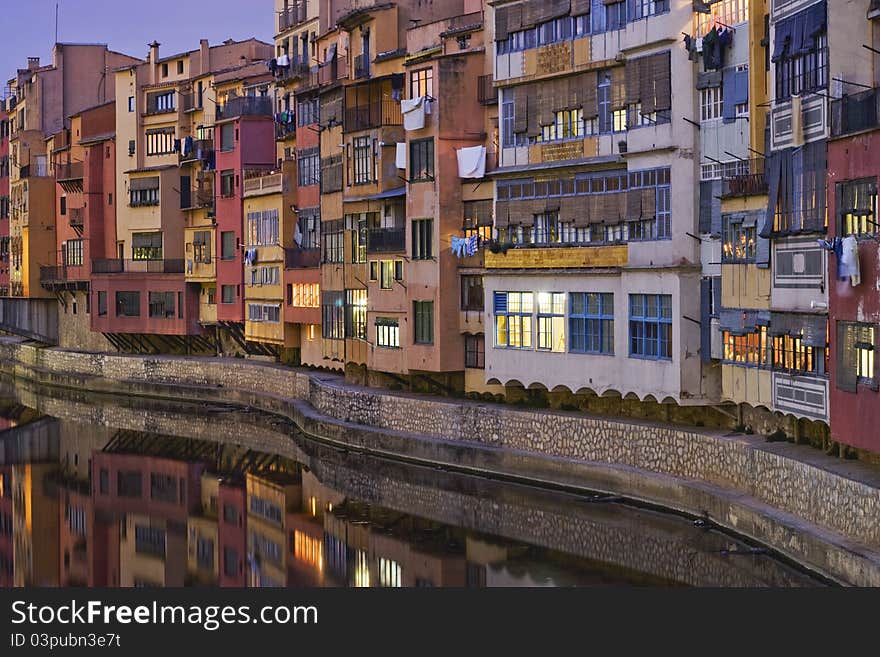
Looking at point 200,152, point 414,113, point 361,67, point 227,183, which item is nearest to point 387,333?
point 414,113

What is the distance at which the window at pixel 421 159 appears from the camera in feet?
137

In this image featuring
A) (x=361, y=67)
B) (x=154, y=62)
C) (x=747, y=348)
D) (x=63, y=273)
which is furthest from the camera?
(x=63, y=273)

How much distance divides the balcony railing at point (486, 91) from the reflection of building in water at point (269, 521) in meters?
11.1

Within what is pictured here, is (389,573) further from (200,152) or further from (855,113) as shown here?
(200,152)

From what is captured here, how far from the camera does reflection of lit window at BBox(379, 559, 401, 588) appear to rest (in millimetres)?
29578

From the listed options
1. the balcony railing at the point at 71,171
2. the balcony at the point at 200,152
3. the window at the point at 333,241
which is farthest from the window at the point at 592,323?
the balcony railing at the point at 71,171

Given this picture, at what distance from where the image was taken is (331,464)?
4244 cm

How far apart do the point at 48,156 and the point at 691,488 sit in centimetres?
6074

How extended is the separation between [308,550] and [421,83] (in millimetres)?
14810

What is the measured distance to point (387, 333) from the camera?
44219 millimetres

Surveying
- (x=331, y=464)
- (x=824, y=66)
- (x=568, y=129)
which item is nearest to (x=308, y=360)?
(x=331, y=464)

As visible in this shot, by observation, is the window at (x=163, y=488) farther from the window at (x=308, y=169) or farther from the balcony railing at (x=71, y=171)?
the balcony railing at (x=71, y=171)

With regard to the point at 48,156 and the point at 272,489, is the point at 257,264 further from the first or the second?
the point at 48,156

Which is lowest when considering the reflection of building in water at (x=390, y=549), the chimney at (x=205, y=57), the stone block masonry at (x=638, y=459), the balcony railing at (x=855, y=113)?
the reflection of building in water at (x=390, y=549)
